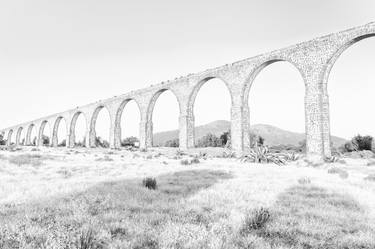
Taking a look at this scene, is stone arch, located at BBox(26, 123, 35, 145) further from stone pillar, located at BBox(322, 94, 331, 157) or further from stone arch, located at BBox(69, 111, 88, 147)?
stone pillar, located at BBox(322, 94, 331, 157)

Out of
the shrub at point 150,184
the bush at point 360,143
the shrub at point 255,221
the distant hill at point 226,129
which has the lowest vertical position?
the shrub at point 255,221

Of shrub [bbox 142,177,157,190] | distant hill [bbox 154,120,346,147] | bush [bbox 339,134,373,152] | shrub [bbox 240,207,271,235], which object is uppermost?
distant hill [bbox 154,120,346,147]

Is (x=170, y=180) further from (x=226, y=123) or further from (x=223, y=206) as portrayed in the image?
(x=226, y=123)

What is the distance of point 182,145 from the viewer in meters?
27.0

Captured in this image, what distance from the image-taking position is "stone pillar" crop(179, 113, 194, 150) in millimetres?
26781

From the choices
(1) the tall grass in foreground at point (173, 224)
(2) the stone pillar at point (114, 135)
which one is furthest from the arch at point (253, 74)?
(2) the stone pillar at point (114, 135)

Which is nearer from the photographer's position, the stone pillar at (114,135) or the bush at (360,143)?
the bush at (360,143)

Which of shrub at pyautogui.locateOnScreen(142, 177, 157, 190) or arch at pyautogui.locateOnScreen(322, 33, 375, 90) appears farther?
arch at pyautogui.locateOnScreen(322, 33, 375, 90)

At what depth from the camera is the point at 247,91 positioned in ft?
75.9

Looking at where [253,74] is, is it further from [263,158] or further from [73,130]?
[73,130]

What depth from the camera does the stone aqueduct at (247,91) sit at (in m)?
17.7

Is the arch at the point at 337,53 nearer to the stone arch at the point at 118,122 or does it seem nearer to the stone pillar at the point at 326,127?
the stone pillar at the point at 326,127

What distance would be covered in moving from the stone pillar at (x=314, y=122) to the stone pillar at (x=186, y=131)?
11545 mm

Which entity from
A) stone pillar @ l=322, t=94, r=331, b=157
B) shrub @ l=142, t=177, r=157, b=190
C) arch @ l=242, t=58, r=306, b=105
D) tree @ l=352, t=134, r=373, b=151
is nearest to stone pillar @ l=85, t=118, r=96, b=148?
arch @ l=242, t=58, r=306, b=105
